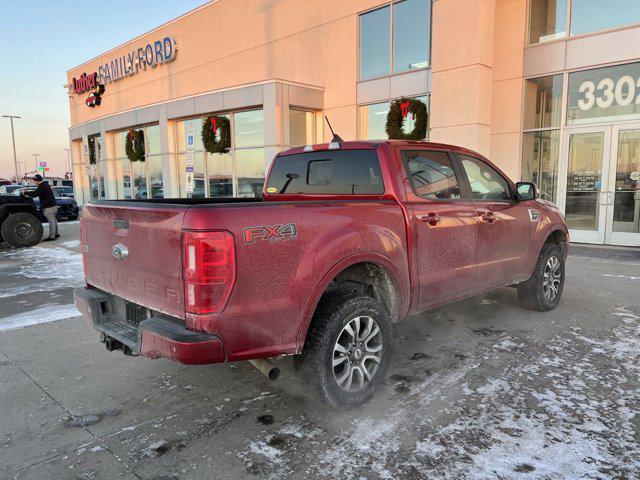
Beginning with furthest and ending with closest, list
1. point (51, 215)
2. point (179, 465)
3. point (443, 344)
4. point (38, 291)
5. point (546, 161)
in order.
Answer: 1. point (51, 215)
2. point (546, 161)
3. point (38, 291)
4. point (443, 344)
5. point (179, 465)

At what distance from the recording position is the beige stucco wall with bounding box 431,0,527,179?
1127cm

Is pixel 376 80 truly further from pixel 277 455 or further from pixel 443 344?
pixel 277 455

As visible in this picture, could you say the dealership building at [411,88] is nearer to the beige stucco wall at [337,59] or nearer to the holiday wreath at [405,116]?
the beige stucco wall at [337,59]

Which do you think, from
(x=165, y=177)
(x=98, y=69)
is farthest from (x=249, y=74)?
(x=98, y=69)

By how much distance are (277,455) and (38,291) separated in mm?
5760

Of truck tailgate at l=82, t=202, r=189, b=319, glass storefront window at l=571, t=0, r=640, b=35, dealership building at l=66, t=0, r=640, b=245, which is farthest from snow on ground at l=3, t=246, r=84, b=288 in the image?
glass storefront window at l=571, t=0, r=640, b=35

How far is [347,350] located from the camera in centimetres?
329

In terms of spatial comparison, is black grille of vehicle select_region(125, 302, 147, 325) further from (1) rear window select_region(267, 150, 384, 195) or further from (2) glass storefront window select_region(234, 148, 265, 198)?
(2) glass storefront window select_region(234, 148, 265, 198)

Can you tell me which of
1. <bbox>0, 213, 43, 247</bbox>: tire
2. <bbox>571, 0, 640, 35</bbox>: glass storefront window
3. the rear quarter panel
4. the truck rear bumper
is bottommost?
<bbox>0, 213, 43, 247</bbox>: tire

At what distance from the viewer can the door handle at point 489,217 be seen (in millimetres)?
4469

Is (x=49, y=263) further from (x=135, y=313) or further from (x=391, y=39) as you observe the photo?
(x=391, y=39)

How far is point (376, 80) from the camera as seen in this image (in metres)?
14.1

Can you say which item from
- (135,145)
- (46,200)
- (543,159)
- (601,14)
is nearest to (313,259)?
(543,159)

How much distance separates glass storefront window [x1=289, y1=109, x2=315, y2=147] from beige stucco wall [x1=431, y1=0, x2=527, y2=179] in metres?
4.93
